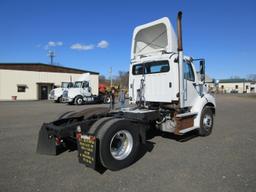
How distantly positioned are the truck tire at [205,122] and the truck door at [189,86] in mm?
603

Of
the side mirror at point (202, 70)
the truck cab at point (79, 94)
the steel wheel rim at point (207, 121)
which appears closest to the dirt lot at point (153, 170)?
the steel wheel rim at point (207, 121)

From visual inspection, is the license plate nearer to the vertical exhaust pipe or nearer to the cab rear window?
the vertical exhaust pipe

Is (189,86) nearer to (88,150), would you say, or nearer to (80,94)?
(88,150)

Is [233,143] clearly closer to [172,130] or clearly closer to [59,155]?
[172,130]

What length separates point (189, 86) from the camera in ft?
22.4

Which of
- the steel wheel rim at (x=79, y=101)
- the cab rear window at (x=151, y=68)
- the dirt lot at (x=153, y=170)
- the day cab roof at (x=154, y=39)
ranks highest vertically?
the day cab roof at (x=154, y=39)

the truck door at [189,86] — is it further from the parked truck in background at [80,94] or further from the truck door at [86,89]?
the truck door at [86,89]

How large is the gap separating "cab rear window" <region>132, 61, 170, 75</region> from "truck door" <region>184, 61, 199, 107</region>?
667mm

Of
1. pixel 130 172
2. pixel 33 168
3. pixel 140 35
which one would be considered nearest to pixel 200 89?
pixel 140 35

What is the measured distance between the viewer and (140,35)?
24.2 ft

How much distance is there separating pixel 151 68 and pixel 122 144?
3090 millimetres

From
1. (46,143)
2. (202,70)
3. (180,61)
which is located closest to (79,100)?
(202,70)

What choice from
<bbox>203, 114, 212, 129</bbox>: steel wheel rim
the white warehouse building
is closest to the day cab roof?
<bbox>203, 114, 212, 129</bbox>: steel wheel rim

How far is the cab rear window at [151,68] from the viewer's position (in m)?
6.61
